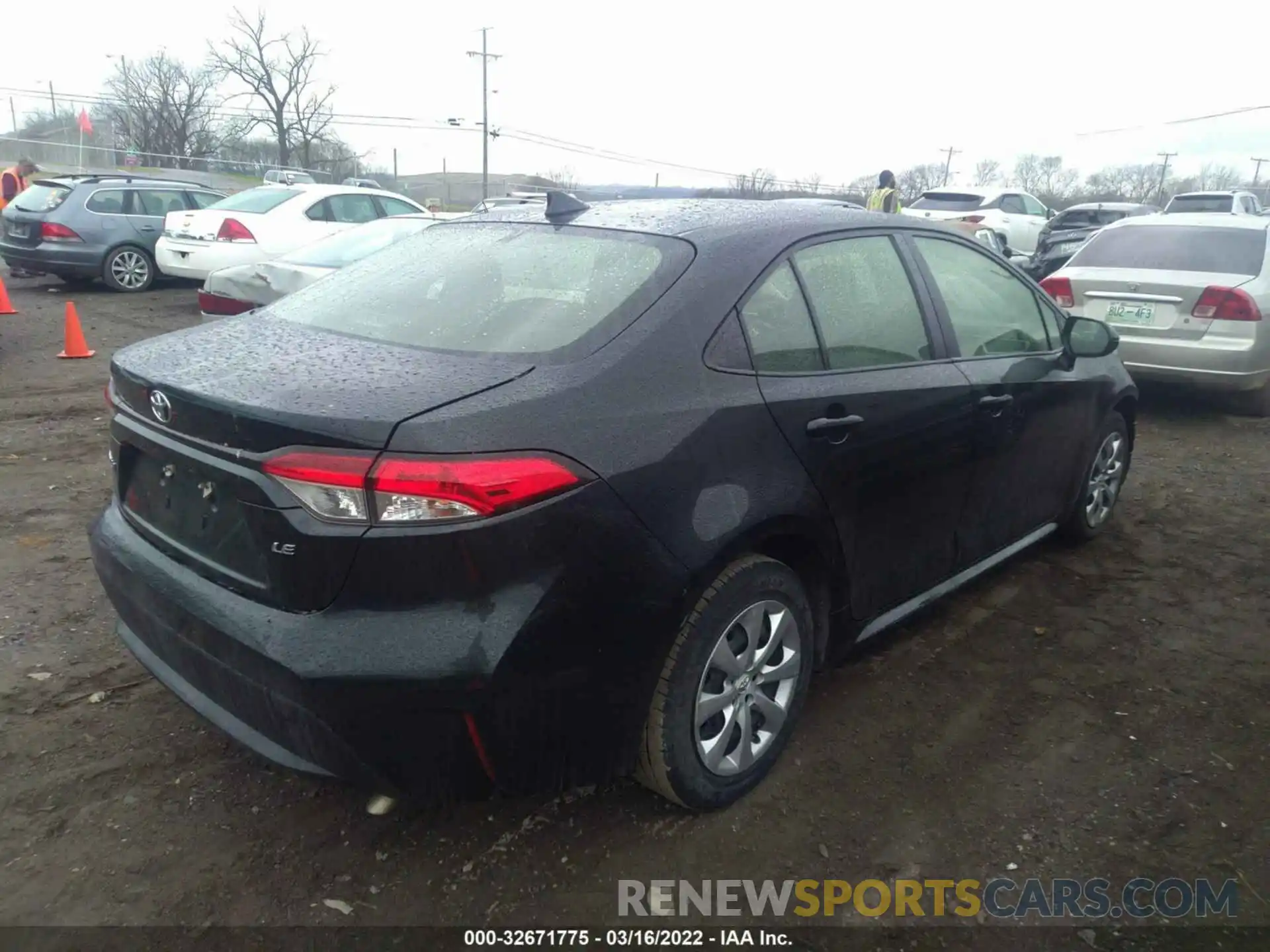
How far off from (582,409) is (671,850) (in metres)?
1.24

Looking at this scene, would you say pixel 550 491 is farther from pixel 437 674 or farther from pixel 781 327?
pixel 781 327

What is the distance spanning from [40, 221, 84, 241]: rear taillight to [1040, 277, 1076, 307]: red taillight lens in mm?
12271

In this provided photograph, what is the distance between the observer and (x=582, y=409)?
7.28ft

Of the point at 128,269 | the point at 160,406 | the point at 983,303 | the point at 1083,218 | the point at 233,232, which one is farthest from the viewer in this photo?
the point at 1083,218

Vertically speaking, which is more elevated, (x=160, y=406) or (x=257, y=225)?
(x=160, y=406)

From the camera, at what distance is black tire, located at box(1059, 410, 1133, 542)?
4.52m

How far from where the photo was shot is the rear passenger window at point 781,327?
8.83ft

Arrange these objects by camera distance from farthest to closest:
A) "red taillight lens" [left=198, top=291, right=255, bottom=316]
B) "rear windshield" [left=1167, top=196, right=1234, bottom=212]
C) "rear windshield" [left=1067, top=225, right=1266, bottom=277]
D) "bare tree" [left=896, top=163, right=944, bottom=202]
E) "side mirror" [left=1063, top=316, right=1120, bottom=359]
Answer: "bare tree" [left=896, top=163, right=944, bottom=202] → "rear windshield" [left=1167, top=196, right=1234, bottom=212] → "rear windshield" [left=1067, top=225, right=1266, bottom=277] → "red taillight lens" [left=198, top=291, right=255, bottom=316] → "side mirror" [left=1063, top=316, right=1120, bottom=359]

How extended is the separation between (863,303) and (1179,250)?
19.5 feet

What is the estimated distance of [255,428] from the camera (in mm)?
2127

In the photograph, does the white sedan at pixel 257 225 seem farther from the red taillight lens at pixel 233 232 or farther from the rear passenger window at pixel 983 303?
the rear passenger window at pixel 983 303

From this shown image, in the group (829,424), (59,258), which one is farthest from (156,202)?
(829,424)

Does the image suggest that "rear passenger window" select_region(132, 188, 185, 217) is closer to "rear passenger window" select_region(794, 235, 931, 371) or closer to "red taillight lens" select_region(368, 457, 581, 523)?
"rear passenger window" select_region(794, 235, 931, 371)

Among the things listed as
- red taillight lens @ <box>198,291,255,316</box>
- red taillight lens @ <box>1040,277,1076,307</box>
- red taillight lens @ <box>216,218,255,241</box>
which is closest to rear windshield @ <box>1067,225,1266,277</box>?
red taillight lens @ <box>1040,277,1076,307</box>
